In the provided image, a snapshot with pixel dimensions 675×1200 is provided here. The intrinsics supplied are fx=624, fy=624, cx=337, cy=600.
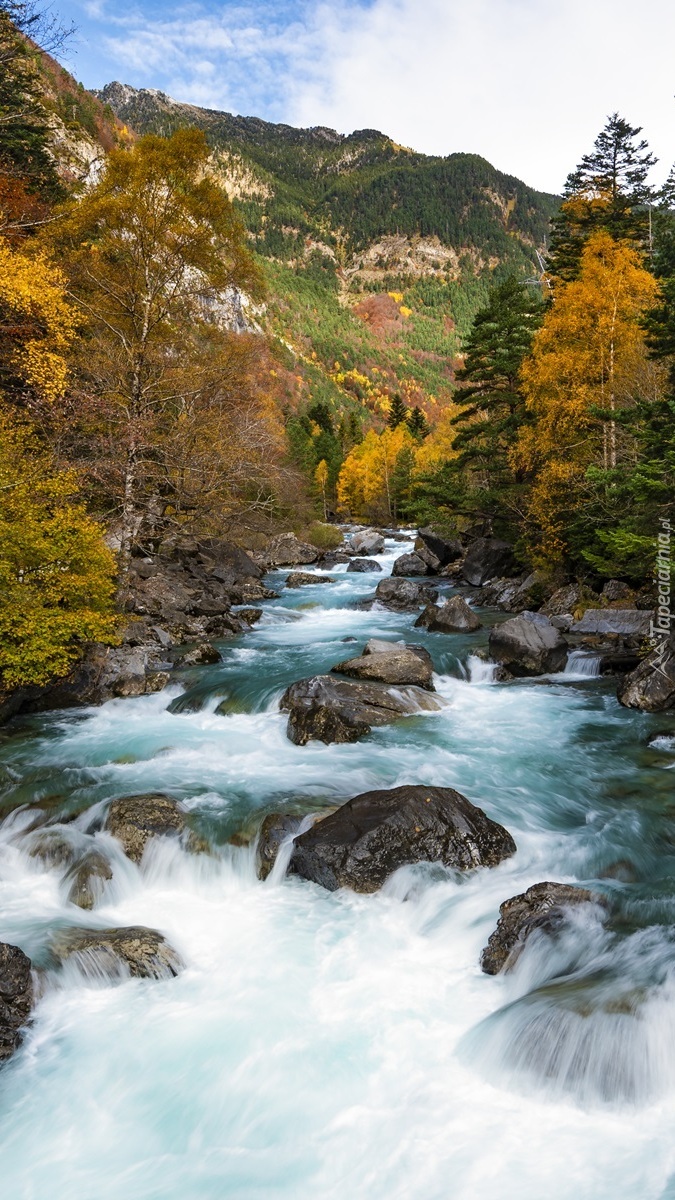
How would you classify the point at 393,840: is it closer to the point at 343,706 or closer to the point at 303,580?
the point at 343,706

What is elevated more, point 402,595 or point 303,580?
point 303,580

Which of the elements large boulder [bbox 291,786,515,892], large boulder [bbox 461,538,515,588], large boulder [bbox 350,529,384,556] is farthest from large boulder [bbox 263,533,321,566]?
large boulder [bbox 291,786,515,892]

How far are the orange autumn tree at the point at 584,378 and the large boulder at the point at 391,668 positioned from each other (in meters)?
9.27

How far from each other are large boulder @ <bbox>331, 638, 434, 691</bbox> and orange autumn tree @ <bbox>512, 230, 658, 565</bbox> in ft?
30.4

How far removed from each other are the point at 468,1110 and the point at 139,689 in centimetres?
1148

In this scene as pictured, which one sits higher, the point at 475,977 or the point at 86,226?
the point at 86,226

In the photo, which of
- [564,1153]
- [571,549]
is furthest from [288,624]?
[564,1153]

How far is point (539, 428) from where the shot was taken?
23.9 metres

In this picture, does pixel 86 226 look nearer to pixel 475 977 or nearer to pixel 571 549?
pixel 571 549

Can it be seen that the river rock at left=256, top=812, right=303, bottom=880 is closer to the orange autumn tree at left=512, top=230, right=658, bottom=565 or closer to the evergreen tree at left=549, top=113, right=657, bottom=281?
the orange autumn tree at left=512, top=230, right=658, bottom=565

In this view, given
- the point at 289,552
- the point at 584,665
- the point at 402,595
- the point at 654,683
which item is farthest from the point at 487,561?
the point at 289,552

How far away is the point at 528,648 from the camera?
16.0 meters

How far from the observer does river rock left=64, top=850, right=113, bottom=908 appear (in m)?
7.57

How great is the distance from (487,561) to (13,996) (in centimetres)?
2698
